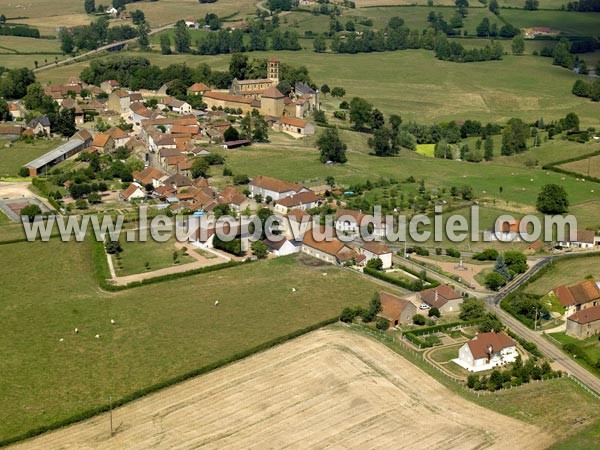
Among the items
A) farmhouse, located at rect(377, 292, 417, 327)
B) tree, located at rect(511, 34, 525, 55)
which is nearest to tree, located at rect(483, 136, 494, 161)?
farmhouse, located at rect(377, 292, 417, 327)

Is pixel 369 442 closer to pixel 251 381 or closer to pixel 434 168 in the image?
pixel 251 381

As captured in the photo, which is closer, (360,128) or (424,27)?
(360,128)

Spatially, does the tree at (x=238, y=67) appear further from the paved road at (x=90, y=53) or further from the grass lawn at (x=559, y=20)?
the grass lawn at (x=559, y=20)

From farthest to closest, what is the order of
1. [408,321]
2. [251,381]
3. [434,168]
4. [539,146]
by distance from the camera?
[539,146] < [434,168] < [408,321] < [251,381]

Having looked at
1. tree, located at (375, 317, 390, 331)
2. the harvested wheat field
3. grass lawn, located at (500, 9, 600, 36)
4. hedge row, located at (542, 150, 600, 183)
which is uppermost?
grass lawn, located at (500, 9, 600, 36)

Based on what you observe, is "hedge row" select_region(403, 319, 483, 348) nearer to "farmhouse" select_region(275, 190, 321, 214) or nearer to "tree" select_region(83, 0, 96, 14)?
"farmhouse" select_region(275, 190, 321, 214)

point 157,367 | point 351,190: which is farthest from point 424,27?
point 157,367
